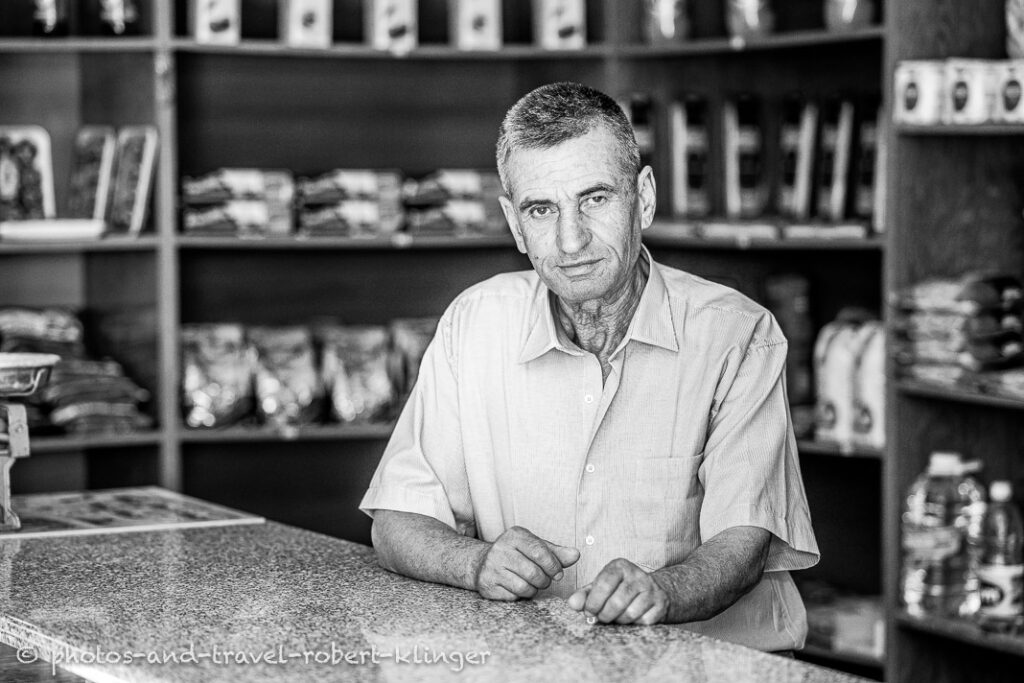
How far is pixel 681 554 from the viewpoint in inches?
83.2

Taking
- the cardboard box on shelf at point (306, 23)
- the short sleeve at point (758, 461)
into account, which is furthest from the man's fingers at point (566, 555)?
the cardboard box on shelf at point (306, 23)

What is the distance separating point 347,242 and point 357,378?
0.36 metres

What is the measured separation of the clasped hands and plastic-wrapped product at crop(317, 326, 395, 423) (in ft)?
7.00

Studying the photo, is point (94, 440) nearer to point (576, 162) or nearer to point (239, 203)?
point (239, 203)

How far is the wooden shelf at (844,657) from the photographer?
11.6ft

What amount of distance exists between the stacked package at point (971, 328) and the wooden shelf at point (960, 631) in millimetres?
488

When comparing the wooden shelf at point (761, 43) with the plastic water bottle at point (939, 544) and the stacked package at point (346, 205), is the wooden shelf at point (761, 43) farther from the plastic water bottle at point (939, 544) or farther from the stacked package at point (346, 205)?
the plastic water bottle at point (939, 544)

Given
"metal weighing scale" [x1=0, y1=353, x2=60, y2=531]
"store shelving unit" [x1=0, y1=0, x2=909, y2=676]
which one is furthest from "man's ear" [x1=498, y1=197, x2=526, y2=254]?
"store shelving unit" [x1=0, y1=0, x2=909, y2=676]

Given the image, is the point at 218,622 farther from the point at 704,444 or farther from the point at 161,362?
the point at 161,362

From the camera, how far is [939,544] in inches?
127

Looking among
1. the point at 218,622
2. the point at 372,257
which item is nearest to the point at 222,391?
the point at 372,257

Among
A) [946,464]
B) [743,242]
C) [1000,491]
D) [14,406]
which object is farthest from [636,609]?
[743,242]

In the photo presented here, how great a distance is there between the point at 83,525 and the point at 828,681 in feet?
4.30

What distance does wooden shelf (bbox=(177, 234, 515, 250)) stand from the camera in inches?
151
